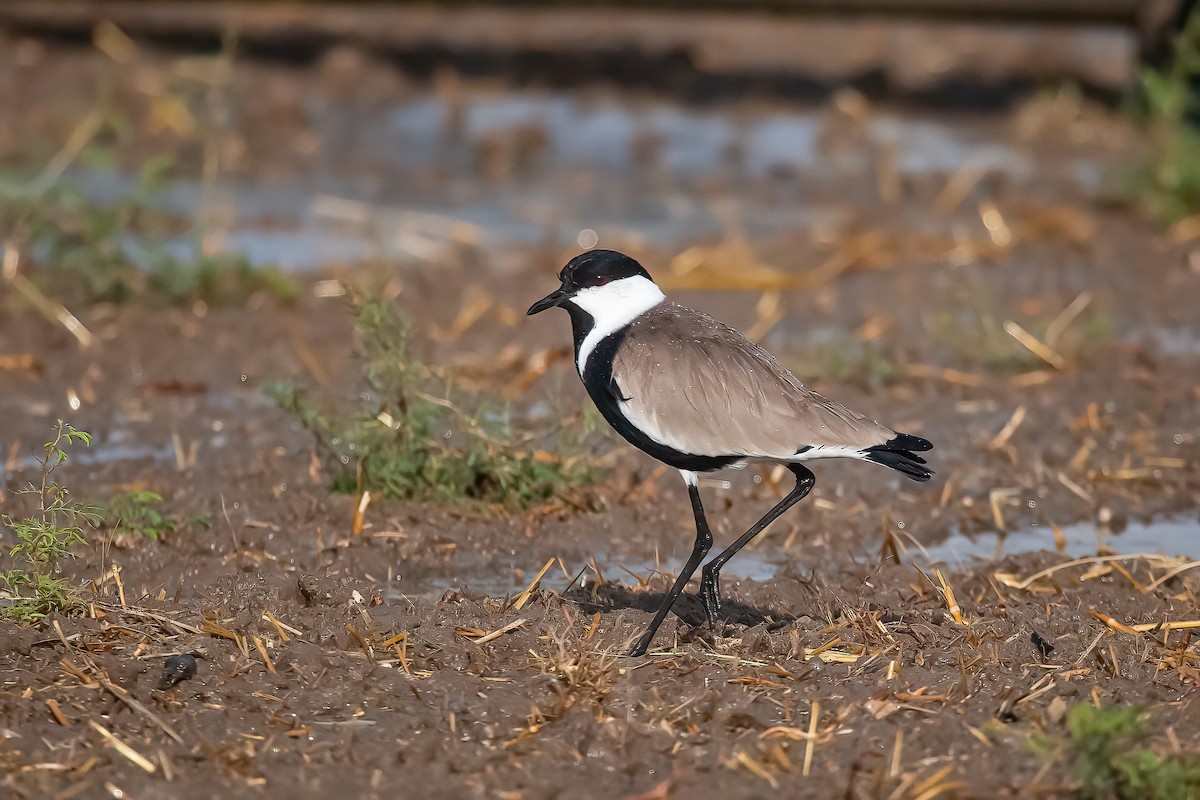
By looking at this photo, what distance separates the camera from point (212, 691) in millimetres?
4680

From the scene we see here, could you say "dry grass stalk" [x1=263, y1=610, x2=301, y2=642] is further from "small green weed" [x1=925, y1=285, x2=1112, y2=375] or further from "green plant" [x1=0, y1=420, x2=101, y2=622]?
"small green weed" [x1=925, y1=285, x2=1112, y2=375]

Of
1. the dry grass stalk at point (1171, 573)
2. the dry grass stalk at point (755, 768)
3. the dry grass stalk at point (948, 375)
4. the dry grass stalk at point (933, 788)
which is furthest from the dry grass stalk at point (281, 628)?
the dry grass stalk at point (948, 375)

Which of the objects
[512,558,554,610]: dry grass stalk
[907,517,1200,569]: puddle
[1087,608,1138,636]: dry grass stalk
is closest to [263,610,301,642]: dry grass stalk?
[512,558,554,610]: dry grass stalk

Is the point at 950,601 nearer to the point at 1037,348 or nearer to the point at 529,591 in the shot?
the point at 529,591

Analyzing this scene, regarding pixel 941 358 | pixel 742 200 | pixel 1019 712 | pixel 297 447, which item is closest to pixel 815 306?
pixel 941 358

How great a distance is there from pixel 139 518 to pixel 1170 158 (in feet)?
23.3

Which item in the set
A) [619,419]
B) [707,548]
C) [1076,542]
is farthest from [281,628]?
[1076,542]

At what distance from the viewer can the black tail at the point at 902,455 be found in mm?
4828

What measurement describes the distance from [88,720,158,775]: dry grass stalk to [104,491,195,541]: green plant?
5.40 ft

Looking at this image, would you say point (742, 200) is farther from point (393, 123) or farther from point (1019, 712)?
point (1019, 712)

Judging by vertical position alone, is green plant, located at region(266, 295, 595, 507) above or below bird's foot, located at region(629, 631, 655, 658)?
below

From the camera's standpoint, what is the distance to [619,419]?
203 inches

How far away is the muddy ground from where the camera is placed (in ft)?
14.4

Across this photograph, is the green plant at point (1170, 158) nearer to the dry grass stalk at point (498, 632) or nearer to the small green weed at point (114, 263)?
the small green weed at point (114, 263)
